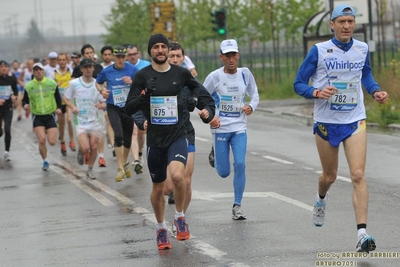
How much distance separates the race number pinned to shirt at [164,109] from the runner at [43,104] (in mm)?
9150

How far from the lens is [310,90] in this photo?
9656 mm

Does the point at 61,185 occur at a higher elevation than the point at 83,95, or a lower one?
lower

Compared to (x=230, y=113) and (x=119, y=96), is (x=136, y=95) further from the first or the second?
(x=119, y=96)

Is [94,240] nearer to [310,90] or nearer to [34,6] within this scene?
[310,90]

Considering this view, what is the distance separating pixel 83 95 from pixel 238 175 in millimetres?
6394

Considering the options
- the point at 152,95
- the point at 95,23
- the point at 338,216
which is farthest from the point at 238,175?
the point at 95,23

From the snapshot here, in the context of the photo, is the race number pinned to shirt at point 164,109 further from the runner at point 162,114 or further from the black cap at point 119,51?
the black cap at point 119,51

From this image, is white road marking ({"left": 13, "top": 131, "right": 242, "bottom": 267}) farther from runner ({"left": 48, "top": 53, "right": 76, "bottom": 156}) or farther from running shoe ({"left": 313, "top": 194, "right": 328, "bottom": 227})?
running shoe ({"left": 313, "top": 194, "right": 328, "bottom": 227})

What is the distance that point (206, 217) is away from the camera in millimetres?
11766

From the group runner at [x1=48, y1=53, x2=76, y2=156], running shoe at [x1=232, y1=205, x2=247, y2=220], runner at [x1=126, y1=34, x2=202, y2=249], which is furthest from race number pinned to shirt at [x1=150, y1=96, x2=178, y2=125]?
runner at [x1=48, y1=53, x2=76, y2=156]

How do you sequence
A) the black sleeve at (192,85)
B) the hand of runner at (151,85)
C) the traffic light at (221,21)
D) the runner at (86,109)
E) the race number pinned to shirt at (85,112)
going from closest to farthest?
1. the hand of runner at (151,85)
2. the black sleeve at (192,85)
3. the runner at (86,109)
4. the race number pinned to shirt at (85,112)
5. the traffic light at (221,21)

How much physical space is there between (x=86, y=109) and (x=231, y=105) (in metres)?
5.96

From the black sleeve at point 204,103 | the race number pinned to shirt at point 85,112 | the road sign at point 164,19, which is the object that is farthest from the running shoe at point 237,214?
the road sign at point 164,19

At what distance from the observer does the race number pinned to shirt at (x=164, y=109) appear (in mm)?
9891
